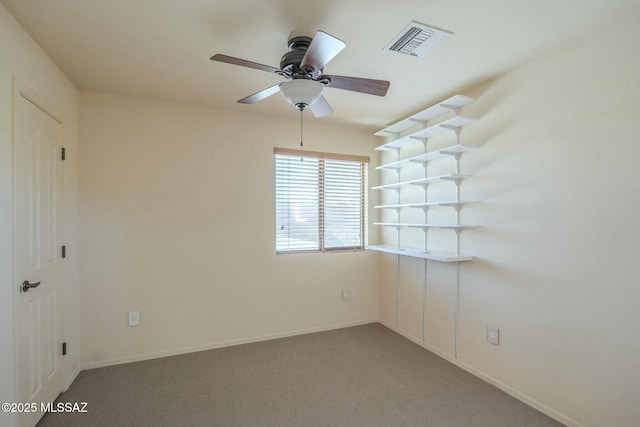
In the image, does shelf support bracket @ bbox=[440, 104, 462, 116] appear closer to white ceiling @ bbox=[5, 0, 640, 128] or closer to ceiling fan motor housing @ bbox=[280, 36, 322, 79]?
white ceiling @ bbox=[5, 0, 640, 128]

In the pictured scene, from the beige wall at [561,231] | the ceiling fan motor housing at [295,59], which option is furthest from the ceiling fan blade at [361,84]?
the beige wall at [561,231]

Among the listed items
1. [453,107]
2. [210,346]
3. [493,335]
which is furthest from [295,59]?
[210,346]

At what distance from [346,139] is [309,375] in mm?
2626

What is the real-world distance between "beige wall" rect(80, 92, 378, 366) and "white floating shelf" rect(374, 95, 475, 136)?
80 centimetres

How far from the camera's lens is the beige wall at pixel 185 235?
2764 mm

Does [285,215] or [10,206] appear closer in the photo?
[10,206]

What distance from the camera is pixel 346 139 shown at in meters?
3.79

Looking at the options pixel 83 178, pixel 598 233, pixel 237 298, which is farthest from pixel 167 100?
pixel 598 233

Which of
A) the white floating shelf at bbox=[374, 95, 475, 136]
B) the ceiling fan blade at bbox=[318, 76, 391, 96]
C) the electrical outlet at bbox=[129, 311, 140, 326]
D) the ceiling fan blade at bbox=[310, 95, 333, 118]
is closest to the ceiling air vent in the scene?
the ceiling fan blade at bbox=[318, 76, 391, 96]

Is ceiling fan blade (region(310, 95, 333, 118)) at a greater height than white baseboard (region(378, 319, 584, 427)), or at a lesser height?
greater

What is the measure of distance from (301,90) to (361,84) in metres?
0.37

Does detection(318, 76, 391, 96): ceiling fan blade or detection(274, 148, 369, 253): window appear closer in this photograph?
detection(318, 76, 391, 96): ceiling fan blade

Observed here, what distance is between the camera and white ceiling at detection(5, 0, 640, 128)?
5.41 ft

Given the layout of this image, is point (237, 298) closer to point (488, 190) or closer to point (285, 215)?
point (285, 215)
